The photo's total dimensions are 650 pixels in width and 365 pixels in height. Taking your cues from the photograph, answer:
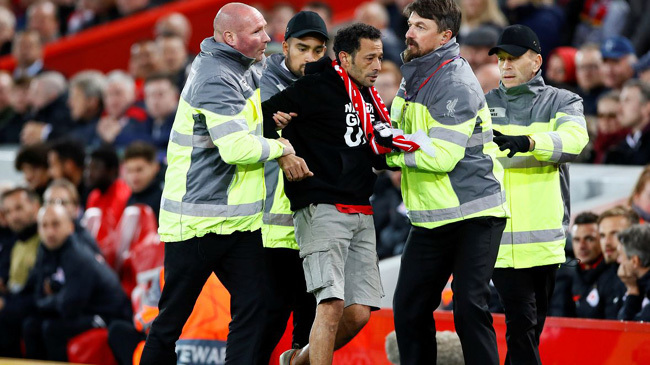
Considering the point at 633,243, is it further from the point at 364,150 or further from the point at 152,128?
the point at 152,128

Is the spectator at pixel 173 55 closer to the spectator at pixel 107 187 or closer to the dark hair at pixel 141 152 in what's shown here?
the spectator at pixel 107 187

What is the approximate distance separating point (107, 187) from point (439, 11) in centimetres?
566

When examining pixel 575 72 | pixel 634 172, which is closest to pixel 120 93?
pixel 575 72

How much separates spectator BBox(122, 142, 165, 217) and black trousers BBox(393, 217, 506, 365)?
452 centimetres

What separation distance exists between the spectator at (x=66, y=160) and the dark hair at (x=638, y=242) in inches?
231

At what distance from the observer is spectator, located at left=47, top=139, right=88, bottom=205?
35.6 ft

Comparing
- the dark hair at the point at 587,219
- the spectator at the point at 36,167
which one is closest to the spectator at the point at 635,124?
the dark hair at the point at 587,219

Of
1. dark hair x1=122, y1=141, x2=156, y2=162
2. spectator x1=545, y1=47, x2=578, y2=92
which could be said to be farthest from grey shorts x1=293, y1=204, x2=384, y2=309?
spectator x1=545, y1=47, x2=578, y2=92

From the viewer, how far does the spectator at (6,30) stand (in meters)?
15.5

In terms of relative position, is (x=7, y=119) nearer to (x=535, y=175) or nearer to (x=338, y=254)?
(x=338, y=254)

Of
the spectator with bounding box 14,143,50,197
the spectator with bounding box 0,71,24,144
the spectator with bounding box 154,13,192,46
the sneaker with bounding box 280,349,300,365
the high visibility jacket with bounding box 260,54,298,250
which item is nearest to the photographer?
the sneaker with bounding box 280,349,300,365

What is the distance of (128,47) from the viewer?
605 inches

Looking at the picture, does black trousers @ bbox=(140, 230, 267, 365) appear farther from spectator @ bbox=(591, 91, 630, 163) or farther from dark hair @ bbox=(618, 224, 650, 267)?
spectator @ bbox=(591, 91, 630, 163)

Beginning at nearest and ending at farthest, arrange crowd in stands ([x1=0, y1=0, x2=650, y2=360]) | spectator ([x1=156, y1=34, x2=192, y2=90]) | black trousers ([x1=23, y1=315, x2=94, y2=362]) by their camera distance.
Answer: crowd in stands ([x1=0, y1=0, x2=650, y2=360]) < black trousers ([x1=23, y1=315, x2=94, y2=362]) < spectator ([x1=156, y1=34, x2=192, y2=90])
